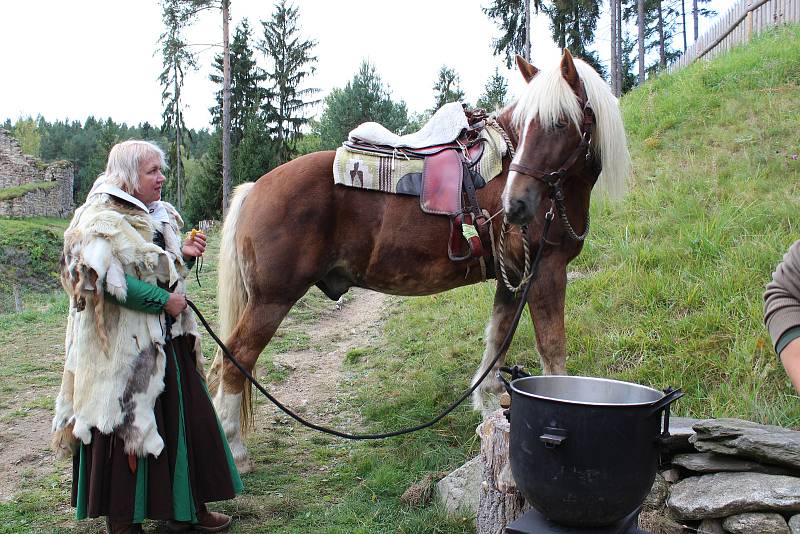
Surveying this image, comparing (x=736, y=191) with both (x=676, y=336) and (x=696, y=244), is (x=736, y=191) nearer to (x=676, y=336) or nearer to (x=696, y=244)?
(x=696, y=244)

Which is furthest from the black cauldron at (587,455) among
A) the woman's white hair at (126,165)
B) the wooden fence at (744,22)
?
the wooden fence at (744,22)

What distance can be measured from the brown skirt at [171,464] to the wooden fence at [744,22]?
13.7 metres

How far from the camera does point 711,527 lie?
2.42 metres

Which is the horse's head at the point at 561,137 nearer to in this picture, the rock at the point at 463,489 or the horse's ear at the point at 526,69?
the horse's ear at the point at 526,69

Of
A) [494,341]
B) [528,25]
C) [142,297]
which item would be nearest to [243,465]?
[142,297]

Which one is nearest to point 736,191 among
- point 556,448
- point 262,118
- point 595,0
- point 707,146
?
point 707,146

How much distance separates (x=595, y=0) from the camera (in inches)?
938

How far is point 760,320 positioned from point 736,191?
2406 millimetres

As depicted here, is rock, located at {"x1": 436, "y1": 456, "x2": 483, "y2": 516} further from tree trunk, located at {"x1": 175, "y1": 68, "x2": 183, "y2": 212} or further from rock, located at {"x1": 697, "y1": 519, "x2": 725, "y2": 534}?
tree trunk, located at {"x1": 175, "y1": 68, "x2": 183, "y2": 212}

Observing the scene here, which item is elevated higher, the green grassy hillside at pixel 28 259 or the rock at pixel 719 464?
the green grassy hillside at pixel 28 259

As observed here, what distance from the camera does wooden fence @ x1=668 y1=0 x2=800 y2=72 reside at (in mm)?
11903

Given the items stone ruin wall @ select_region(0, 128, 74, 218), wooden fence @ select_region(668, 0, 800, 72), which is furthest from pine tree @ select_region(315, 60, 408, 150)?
wooden fence @ select_region(668, 0, 800, 72)

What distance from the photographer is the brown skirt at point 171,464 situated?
8.61 ft

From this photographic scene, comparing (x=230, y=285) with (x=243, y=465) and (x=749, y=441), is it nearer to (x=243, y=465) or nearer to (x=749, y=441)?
(x=243, y=465)
